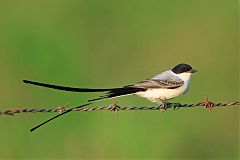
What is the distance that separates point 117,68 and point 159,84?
2357 millimetres

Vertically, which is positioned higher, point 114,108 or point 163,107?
point 163,107

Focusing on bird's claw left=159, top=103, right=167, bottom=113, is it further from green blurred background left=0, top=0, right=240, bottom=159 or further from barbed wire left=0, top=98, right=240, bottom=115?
green blurred background left=0, top=0, right=240, bottom=159

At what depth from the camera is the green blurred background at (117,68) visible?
6824 millimetres

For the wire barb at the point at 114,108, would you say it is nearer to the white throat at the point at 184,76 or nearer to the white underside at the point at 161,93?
the white underside at the point at 161,93

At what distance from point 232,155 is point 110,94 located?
192cm

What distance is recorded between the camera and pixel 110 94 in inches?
211

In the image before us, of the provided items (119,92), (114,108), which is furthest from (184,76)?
(114,108)

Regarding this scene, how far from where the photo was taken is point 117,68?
817 centimetres

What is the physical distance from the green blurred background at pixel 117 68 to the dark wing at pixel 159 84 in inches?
38.9

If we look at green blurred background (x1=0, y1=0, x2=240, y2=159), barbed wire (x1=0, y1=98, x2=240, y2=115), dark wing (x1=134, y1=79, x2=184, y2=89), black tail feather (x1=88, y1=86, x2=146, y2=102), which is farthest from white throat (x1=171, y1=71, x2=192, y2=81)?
green blurred background (x1=0, y1=0, x2=240, y2=159)

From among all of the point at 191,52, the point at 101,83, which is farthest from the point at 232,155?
the point at 191,52

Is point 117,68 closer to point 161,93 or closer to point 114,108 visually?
point 161,93

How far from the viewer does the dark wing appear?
574cm

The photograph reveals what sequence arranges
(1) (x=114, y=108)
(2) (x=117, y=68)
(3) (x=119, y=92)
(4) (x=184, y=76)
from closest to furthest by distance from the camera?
1. (1) (x=114, y=108)
2. (3) (x=119, y=92)
3. (4) (x=184, y=76)
4. (2) (x=117, y=68)
